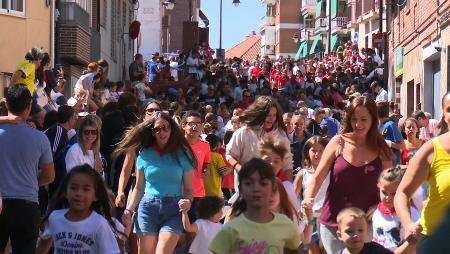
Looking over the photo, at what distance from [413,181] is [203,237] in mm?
3681

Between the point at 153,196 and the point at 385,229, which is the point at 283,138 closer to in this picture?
the point at 153,196

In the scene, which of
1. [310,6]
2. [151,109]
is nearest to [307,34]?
[310,6]

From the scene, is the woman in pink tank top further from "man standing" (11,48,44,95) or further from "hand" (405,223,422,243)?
"man standing" (11,48,44,95)

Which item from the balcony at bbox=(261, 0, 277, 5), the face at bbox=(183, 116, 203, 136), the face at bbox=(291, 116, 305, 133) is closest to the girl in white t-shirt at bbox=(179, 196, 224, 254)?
the face at bbox=(183, 116, 203, 136)

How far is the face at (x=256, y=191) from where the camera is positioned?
6852 mm

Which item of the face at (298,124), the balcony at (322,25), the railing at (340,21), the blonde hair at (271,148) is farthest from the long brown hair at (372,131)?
the balcony at (322,25)

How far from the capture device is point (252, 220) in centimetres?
686

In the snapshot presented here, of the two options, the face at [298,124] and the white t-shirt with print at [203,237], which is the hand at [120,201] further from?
the face at [298,124]

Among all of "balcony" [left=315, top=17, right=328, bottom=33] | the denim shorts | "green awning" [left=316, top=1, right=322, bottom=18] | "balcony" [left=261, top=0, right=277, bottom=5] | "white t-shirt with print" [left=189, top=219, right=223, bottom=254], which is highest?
"balcony" [left=261, top=0, right=277, bottom=5]

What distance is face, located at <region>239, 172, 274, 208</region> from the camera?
22.5 feet

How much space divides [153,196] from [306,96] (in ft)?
72.6

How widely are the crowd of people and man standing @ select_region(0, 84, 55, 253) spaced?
0.01m

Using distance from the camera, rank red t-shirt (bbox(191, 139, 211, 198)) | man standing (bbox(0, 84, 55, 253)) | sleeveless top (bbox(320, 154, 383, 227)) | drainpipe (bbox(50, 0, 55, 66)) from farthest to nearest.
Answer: drainpipe (bbox(50, 0, 55, 66)), red t-shirt (bbox(191, 139, 211, 198)), man standing (bbox(0, 84, 55, 253)), sleeveless top (bbox(320, 154, 383, 227))

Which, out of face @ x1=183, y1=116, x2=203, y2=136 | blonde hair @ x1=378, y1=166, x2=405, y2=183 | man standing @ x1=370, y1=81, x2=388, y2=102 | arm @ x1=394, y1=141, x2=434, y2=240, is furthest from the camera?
man standing @ x1=370, y1=81, x2=388, y2=102
